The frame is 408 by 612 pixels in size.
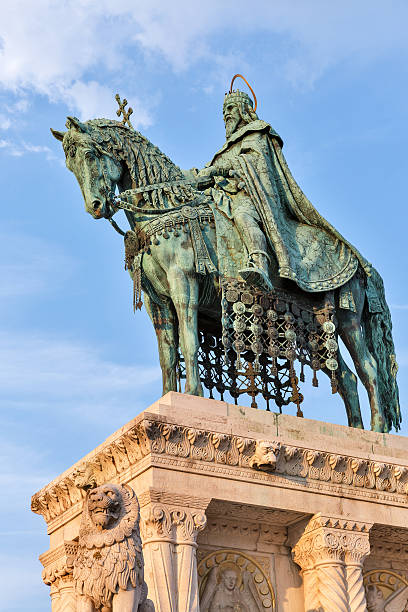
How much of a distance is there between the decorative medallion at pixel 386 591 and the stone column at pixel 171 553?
3.27m

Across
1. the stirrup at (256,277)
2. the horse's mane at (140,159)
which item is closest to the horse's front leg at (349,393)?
the stirrup at (256,277)

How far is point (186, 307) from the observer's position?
55.5ft

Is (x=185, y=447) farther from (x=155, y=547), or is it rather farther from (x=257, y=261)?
(x=257, y=261)

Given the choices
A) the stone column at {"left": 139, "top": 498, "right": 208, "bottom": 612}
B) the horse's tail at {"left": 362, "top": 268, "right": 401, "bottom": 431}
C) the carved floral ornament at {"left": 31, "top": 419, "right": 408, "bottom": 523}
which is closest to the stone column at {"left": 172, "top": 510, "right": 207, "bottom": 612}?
the stone column at {"left": 139, "top": 498, "right": 208, "bottom": 612}

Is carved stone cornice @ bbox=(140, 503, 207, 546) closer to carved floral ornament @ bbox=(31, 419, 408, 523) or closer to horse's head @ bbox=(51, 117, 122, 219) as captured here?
carved floral ornament @ bbox=(31, 419, 408, 523)

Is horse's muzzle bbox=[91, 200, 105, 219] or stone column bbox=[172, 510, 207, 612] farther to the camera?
horse's muzzle bbox=[91, 200, 105, 219]

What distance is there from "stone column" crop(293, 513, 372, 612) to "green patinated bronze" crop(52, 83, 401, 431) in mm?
2495

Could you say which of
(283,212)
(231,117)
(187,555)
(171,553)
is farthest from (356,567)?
(231,117)

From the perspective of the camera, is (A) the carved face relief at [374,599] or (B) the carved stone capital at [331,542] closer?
(B) the carved stone capital at [331,542]

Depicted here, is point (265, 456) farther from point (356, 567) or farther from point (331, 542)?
point (356, 567)

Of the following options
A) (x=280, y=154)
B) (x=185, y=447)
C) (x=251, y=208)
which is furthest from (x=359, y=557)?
(x=280, y=154)

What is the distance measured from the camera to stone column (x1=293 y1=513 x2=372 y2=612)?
15289 mm

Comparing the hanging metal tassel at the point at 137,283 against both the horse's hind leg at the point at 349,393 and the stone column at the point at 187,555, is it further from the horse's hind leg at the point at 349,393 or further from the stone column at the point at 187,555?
the stone column at the point at 187,555

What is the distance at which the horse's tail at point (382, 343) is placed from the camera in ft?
60.5
